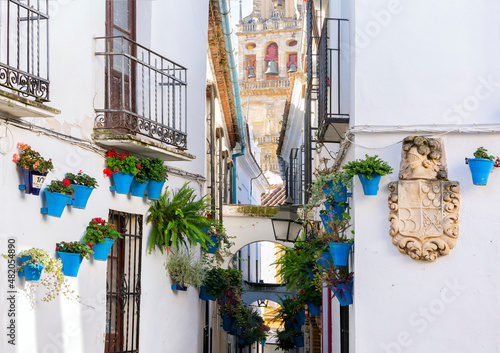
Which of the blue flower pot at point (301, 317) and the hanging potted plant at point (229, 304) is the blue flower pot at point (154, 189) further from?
the blue flower pot at point (301, 317)

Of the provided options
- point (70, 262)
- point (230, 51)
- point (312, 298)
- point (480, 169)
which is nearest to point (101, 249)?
point (70, 262)

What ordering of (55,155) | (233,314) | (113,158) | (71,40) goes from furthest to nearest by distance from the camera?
(233,314)
(113,158)
(71,40)
(55,155)

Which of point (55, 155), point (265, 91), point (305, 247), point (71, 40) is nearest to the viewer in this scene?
point (55, 155)

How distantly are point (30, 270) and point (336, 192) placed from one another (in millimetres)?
3404

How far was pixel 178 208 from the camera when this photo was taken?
9711 millimetres

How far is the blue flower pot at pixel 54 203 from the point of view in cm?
692

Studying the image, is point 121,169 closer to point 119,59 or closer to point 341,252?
point 119,59

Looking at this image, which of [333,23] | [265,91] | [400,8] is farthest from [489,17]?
[265,91]

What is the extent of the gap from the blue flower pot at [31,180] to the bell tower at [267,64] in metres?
42.3

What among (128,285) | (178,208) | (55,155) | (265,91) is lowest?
(128,285)

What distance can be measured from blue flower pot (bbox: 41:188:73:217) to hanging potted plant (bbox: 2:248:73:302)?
1.23 feet

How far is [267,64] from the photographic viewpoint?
5128 centimetres

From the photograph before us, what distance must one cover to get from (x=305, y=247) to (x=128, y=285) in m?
3.73

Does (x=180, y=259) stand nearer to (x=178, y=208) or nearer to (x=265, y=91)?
(x=178, y=208)
